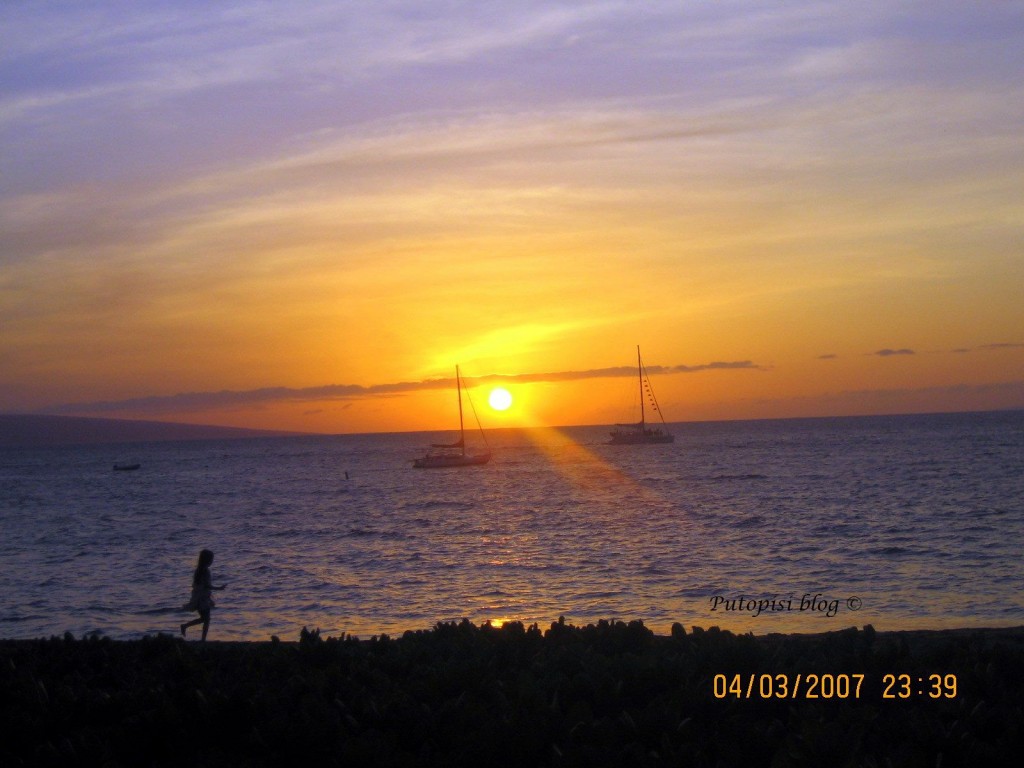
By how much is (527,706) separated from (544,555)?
25.1 m

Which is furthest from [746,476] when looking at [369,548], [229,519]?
[369,548]

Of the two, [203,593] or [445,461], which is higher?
[203,593]

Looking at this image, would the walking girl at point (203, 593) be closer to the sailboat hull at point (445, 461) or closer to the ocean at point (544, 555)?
the ocean at point (544, 555)

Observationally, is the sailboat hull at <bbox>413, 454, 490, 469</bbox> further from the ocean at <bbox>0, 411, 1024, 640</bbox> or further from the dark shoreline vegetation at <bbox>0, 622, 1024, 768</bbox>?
the dark shoreline vegetation at <bbox>0, 622, 1024, 768</bbox>

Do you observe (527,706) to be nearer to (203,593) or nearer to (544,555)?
(203,593)

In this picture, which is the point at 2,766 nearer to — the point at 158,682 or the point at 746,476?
the point at 158,682

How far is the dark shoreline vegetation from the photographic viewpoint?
6.80 m

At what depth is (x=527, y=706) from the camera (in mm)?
7543

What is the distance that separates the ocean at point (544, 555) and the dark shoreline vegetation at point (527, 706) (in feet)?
24.4

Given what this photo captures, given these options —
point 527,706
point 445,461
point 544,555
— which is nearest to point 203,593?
point 527,706

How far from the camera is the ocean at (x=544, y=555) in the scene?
20.2 m

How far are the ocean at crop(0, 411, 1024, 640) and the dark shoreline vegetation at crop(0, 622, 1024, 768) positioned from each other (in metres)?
7.43

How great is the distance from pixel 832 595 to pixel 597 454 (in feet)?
379

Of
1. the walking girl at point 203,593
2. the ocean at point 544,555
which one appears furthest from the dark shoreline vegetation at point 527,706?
the ocean at point 544,555
